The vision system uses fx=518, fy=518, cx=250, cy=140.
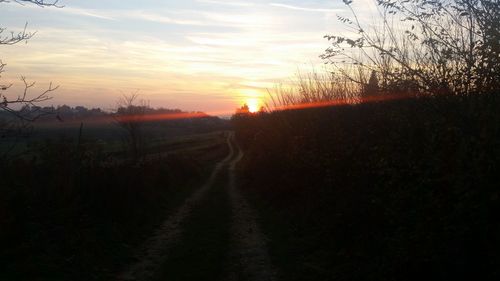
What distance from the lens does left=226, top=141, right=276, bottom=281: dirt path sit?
34.9 feet

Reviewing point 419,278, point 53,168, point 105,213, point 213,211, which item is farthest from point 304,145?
point 419,278

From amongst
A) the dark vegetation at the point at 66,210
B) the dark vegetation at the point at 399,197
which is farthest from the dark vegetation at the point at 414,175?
the dark vegetation at the point at 66,210

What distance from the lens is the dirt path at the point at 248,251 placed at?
10637 mm

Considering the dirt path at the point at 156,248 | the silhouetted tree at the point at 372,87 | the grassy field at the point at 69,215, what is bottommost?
the dirt path at the point at 156,248

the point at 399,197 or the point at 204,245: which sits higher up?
the point at 399,197

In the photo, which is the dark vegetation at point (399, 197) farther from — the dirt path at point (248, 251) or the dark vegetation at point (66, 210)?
the dark vegetation at point (66, 210)

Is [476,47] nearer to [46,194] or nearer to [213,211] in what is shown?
[46,194]

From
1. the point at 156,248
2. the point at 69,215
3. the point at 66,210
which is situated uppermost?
the point at 66,210

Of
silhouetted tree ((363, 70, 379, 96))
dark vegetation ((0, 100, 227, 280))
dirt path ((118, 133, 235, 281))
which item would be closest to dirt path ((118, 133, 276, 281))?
dirt path ((118, 133, 235, 281))

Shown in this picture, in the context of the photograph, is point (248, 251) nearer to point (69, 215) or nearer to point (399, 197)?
point (69, 215)

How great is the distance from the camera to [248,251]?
12828 mm

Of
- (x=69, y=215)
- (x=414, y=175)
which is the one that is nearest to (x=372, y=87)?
(x=414, y=175)

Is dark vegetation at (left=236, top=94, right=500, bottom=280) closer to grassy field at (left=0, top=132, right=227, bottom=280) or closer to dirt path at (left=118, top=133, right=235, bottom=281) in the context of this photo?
dirt path at (left=118, top=133, right=235, bottom=281)

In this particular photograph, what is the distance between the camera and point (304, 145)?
19328 millimetres
